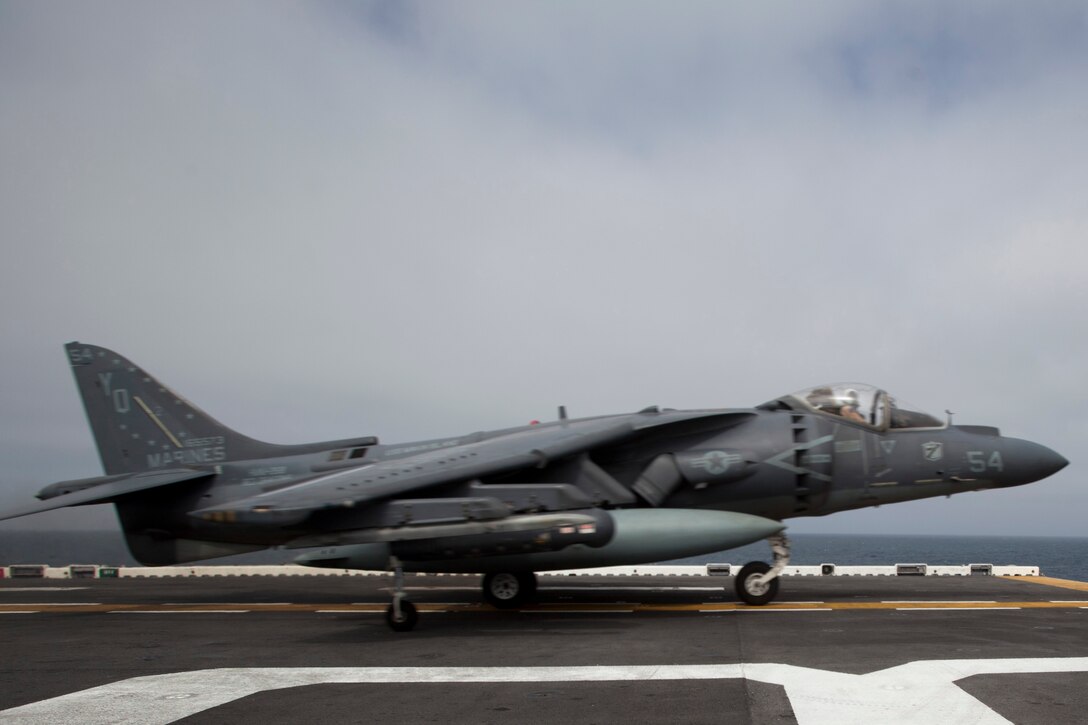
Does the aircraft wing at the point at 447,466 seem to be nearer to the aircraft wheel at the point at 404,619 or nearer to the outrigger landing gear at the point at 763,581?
the aircraft wheel at the point at 404,619

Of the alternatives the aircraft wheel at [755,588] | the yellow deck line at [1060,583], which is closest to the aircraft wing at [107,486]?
the aircraft wheel at [755,588]

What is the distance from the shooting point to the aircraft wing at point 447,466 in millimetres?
10938

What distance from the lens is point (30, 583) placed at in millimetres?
22922

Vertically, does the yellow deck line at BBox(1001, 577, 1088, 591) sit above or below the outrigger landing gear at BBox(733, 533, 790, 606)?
below

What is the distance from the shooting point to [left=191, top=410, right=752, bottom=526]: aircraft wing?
10.9 metres

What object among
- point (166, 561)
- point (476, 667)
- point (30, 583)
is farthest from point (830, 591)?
point (30, 583)

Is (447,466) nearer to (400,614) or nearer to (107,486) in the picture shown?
(400,614)

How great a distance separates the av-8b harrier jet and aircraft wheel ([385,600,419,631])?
0.02 m

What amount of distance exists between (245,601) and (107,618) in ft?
10.2

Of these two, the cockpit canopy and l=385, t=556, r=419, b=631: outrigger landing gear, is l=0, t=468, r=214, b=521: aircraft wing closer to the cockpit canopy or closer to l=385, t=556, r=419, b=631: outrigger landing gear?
l=385, t=556, r=419, b=631: outrigger landing gear

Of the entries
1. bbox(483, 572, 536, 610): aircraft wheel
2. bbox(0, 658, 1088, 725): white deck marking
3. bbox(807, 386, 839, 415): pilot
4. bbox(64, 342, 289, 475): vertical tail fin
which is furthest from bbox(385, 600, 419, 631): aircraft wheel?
bbox(807, 386, 839, 415): pilot

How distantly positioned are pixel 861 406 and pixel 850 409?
0.69ft

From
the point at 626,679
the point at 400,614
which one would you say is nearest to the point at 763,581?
the point at 400,614

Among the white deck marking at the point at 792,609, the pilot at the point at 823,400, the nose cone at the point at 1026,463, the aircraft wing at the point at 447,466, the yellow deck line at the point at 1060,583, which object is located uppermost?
the pilot at the point at 823,400
